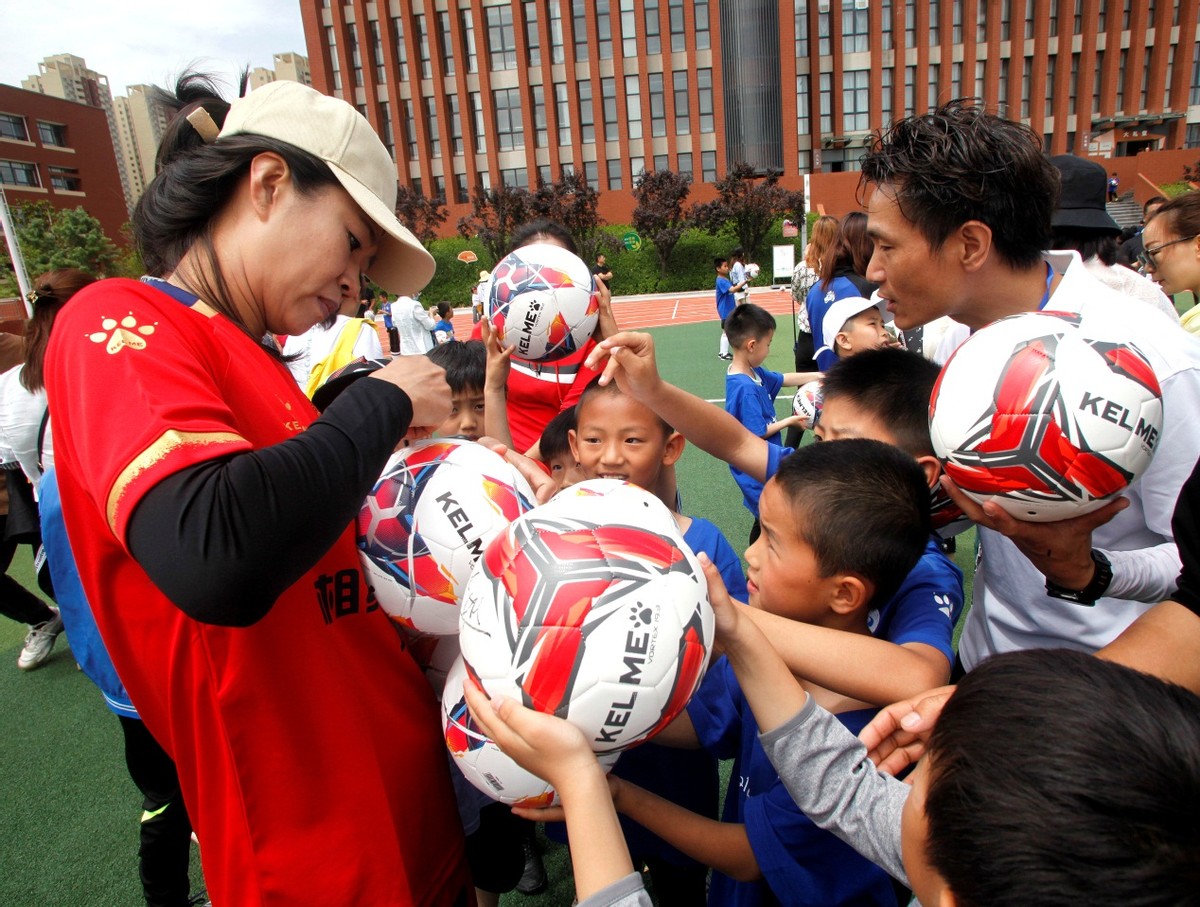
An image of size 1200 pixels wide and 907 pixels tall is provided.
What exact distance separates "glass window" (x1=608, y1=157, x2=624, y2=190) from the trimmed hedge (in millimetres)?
9512

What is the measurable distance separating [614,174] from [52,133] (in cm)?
3983

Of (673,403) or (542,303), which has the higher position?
(542,303)

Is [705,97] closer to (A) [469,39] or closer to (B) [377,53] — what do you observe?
(A) [469,39]

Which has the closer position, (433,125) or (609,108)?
(609,108)

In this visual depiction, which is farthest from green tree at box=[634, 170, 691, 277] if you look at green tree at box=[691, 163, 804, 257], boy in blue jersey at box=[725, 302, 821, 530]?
boy in blue jersey at box=[725, 302, 821, 530]

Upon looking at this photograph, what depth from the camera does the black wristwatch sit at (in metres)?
1.49

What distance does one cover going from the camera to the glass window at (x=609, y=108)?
1660 inches

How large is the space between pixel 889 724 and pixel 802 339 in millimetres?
5931

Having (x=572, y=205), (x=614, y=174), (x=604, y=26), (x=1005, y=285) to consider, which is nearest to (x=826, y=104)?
(x=614, y=174)

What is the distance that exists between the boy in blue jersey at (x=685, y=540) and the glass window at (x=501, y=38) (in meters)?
47.2

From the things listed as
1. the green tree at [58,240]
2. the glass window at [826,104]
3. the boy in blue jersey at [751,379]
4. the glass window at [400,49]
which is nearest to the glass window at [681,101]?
the glass window at [826,104]

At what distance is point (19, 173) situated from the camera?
1794 inches

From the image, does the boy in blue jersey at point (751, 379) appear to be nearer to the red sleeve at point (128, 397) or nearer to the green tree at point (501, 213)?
the red sleeve at point (128, 397)

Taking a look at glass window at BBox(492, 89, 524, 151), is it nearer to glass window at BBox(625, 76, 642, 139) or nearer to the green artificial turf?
glass window at BBox(625, 76, 642, 139)
